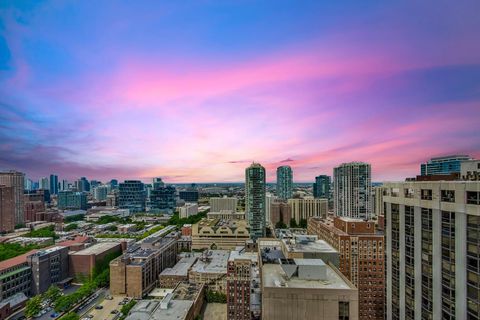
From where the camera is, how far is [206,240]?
2685 inches

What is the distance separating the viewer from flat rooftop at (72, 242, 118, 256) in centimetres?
5241

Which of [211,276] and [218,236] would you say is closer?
[211,276]

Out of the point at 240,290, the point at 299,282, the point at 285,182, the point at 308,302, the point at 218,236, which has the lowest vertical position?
the point at 218,236

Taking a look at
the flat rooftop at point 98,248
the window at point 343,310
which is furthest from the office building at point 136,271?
the window at point 343,310

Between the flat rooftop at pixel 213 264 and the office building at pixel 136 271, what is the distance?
7625 millimetres

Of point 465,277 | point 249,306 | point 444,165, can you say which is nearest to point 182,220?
point 249,306

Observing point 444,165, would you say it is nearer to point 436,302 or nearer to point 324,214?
point 324,214

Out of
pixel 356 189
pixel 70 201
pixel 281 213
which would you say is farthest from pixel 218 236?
pixel 70 201

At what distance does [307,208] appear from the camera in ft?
308

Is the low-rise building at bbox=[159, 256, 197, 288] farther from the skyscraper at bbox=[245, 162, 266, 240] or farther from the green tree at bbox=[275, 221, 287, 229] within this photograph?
the green tree at bbox=[275, 221, 287, 229]

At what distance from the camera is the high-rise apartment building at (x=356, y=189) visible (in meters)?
81.6

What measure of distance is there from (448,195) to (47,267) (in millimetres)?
58357

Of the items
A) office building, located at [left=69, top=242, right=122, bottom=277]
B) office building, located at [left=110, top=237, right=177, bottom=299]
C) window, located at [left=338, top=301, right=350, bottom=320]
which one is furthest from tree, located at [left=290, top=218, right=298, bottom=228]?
window, located at [left=338, top=301, right=350, bottom=320]

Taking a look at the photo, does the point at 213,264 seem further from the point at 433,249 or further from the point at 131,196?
the point at 131,196
